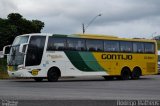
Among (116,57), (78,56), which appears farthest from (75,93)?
(116,57)

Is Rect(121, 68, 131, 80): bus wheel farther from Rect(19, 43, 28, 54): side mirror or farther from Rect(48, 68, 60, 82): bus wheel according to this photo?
Rect(19, 43, 28, 54): side mirror

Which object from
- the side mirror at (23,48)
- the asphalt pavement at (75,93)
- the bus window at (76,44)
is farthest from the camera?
the bus window at (76,44)

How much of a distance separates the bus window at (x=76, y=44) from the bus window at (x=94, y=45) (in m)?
0.46

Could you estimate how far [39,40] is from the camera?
33.0 m

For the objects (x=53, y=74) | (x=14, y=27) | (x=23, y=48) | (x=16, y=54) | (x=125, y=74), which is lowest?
(x=125, y=74)

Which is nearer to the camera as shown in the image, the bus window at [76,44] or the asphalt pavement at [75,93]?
the asphalt pavement at [75,93]

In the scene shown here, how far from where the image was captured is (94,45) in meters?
36.2

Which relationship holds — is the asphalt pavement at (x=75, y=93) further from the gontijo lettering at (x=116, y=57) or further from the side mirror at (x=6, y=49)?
the gontijo lettering at (x=116, y=57)

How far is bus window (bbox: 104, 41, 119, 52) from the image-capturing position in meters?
36.9

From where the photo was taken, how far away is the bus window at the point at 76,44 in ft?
113

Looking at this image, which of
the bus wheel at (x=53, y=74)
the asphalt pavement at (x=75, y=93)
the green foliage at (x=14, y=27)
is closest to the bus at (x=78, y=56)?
the bus wheel at (x=53, y=74)

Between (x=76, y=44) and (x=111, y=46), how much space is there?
3443 mm

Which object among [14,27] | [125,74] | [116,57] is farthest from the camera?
[14,27]

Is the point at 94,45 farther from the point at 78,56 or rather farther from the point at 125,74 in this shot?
the point at 125,74
